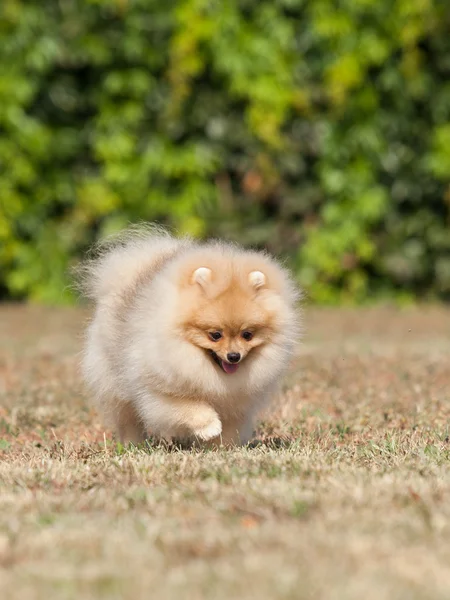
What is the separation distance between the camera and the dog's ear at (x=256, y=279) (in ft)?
16.5

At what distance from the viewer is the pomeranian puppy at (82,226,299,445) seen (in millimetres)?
4953

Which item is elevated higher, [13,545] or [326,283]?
[13,545]

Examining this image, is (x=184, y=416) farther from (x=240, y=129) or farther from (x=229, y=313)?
(x=240, y=129)

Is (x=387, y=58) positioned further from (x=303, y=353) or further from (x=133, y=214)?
(x=303, y=353)

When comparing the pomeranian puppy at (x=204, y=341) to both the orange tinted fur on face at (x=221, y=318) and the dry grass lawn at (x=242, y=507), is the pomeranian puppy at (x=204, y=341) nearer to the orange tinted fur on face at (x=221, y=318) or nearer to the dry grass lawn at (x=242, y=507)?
the orange tinted fur on face at (x=221, y=318)

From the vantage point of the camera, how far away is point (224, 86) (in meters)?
12.5

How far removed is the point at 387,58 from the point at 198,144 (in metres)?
2.12

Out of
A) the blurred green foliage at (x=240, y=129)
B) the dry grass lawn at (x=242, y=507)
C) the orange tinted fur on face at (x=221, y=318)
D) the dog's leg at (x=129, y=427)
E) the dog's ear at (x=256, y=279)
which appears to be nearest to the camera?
the dry grass lawn at (x=242, y=507)

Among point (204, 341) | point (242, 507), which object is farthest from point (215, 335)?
point (242, 507)

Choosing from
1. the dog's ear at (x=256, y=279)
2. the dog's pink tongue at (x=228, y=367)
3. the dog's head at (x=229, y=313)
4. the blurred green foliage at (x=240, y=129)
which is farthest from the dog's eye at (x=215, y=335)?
the blurred green foliage at (x=240, y=129)

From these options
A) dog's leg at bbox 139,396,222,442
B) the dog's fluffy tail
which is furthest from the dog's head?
the dog's fluffy tail

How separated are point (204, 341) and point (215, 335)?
5cm

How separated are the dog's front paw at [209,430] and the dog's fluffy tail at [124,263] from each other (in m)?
0.87

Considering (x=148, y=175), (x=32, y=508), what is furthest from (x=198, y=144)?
(x=32, y=508)
